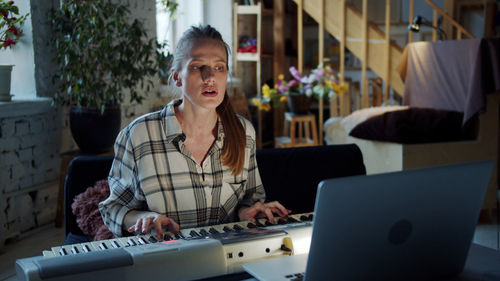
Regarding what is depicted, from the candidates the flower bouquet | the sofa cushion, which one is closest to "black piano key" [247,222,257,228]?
the sofa cushion

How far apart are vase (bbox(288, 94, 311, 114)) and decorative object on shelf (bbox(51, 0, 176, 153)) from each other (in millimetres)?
1608

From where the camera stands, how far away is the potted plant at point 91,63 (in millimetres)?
3174

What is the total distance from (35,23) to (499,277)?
306 centimetres

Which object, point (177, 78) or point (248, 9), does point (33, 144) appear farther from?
point (248, 9)

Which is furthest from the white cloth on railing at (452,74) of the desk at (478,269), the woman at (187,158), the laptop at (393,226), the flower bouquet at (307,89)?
the laptop at (393,226)

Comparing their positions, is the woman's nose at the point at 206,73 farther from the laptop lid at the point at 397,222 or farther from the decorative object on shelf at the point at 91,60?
the decorative object on shelf at the point at 91,60

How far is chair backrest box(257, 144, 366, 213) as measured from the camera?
1.96 m

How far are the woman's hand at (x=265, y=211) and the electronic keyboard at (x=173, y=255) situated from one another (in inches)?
8.5

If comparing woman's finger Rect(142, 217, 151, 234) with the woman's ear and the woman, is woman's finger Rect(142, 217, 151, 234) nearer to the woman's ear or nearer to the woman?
the woman

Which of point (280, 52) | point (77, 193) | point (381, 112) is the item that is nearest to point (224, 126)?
point (77, 193)

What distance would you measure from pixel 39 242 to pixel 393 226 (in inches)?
108

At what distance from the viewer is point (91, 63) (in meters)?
3.26

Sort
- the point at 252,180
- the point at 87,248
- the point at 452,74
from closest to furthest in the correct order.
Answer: the point at 87,248 → the point at 252,180 → the point at 452,74

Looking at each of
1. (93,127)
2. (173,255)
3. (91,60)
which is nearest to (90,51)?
(91,60)
